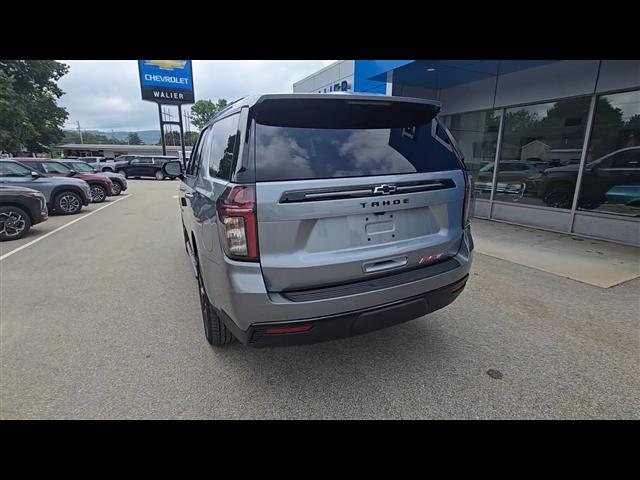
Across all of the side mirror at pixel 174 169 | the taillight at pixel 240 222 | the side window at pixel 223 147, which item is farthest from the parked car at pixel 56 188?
the taillight at pixel 240 222

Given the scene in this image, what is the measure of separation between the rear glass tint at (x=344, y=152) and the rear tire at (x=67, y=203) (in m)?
10.6

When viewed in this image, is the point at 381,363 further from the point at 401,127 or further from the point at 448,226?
the point at 401,127

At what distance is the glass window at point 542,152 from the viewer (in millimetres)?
7152

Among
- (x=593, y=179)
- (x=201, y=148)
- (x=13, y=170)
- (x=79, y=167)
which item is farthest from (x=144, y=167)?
(x=593, y=179)

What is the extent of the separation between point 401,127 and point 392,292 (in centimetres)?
119

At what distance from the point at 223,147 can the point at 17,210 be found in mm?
7108

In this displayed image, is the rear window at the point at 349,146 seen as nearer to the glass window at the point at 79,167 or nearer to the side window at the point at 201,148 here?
the side window at the point at 201,148

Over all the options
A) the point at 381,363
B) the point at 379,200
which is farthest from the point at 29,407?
the point at 379,200

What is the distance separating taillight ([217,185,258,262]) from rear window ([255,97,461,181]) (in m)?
0.14

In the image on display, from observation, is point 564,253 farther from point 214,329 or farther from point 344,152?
point 214,329

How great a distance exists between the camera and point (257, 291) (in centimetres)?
190

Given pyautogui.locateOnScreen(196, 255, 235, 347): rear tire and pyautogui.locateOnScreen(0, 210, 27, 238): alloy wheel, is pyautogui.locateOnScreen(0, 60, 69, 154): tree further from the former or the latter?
pyautogui.locateOnScreen(196, 255, 235, 347): rear tire

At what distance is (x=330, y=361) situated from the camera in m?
2.75

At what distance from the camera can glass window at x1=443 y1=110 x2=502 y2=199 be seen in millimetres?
8906
